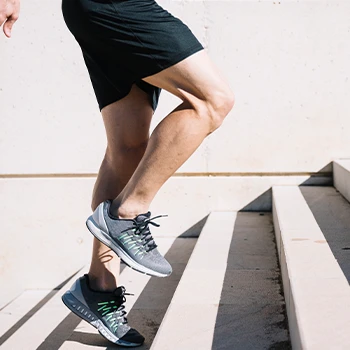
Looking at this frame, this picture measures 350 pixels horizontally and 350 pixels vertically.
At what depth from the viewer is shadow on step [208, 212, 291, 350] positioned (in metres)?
2.11

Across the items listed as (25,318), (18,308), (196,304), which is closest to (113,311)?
(196,304)

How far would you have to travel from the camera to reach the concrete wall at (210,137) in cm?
423

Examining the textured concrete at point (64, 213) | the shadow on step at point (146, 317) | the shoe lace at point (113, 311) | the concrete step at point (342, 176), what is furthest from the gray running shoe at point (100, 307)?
the textured concrete at point (64, 213)

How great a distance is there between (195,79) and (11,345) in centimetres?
174

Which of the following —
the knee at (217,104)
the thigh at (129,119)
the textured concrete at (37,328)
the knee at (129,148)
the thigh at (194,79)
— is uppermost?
the thigh at (194,79)

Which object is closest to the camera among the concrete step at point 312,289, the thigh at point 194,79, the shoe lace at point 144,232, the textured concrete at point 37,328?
the concrete step at point 312,289

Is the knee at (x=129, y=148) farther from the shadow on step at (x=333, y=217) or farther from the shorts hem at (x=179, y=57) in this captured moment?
the shadow on step at (x=333, y=217)

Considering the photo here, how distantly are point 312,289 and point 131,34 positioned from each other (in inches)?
36.7

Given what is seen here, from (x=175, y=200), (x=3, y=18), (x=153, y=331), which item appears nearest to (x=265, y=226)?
A: (x=175, y=200)

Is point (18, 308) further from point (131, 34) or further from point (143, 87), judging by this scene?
point (131, 34)

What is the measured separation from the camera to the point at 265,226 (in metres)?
3.93

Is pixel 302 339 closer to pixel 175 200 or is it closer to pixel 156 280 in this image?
pixel 156 280

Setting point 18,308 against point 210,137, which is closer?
point 18,308

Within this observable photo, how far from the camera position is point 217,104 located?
211 cm
